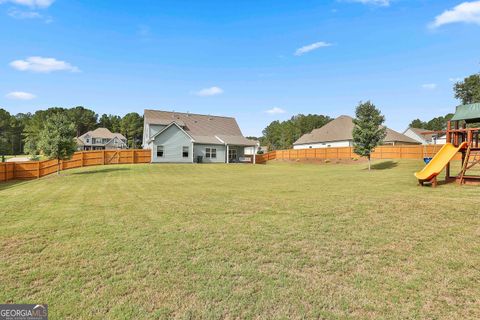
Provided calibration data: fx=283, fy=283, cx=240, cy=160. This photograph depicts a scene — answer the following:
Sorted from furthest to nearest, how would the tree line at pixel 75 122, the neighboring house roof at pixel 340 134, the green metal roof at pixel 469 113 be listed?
1. the tree line at pixel 75 122
2. the neighboring house roof at pixel 340 134
3. the green metal roof at pixel 469 113

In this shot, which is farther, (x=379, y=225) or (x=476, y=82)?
(x=476, y=82)

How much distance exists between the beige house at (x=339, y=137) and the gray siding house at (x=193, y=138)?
13.8m

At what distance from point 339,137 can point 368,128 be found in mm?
18139

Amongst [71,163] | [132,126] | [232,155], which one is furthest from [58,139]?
[132,126]

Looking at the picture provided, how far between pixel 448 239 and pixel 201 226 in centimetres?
522

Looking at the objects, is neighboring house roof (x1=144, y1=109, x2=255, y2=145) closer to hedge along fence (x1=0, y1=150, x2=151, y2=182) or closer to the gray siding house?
the gray siding house

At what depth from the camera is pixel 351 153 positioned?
3709 centimetres

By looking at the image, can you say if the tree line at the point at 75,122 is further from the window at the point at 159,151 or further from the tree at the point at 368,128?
the tree at the point at 368,128

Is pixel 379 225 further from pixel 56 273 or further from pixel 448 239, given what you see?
pixel 56 273

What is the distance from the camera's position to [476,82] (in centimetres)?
4628

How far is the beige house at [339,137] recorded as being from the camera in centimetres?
4188

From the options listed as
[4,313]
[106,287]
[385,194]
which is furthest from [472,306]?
[385,194]

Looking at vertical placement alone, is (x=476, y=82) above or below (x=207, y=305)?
above

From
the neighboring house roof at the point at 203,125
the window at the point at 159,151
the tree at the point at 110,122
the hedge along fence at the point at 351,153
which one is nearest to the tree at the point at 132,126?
the tree at the point at 110,122
